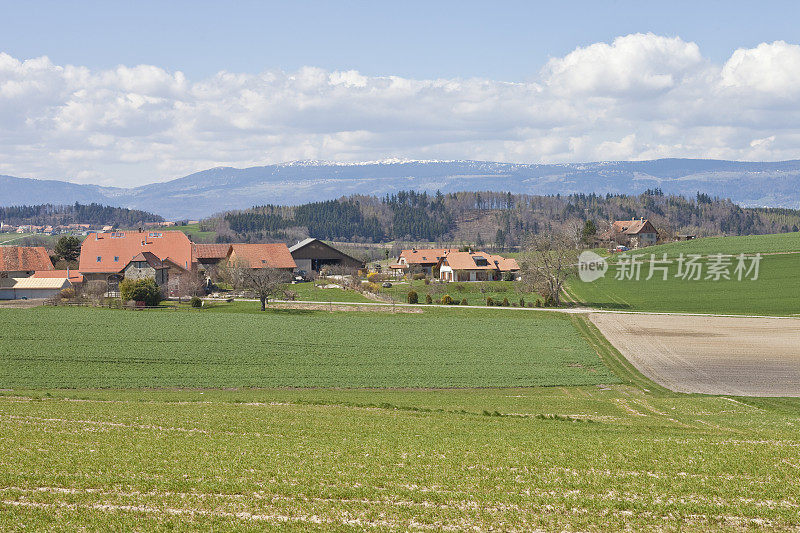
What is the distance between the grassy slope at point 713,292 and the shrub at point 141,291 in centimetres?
5280

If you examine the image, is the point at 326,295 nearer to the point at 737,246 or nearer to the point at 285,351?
the point at 285,351

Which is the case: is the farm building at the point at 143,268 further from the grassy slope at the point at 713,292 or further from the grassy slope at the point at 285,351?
the grassy slope at the point at 713,292

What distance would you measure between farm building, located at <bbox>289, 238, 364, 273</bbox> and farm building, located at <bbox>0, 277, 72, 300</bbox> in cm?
5168

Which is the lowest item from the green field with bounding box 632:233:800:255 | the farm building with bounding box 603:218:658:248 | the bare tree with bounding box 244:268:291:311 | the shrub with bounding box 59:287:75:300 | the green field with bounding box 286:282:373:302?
the green field with bounding box 286:282:373:302

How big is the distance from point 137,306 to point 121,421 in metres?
57.4

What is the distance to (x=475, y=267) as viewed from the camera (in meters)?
118

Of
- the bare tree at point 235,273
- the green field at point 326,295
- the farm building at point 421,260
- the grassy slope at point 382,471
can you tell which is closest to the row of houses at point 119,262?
the bare tree at point 235,273

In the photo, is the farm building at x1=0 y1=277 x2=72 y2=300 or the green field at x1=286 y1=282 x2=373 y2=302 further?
the farm building at x1=0 y1=277 x2=72 y2=300

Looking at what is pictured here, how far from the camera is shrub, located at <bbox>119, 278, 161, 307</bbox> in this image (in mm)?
79562

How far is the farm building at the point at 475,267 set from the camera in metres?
118

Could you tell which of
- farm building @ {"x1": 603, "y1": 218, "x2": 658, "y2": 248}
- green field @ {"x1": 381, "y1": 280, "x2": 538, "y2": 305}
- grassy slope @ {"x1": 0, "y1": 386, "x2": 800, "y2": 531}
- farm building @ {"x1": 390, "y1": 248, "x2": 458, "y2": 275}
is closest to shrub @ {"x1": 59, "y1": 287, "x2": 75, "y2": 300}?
green field @ {"x1": 381, "y1": 280, "x2": 538, "y2": 305}

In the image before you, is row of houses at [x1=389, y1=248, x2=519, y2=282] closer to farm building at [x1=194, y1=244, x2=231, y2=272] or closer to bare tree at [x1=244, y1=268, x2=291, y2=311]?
farm building at [x1=194, y1=244, x2=231, y2=272]

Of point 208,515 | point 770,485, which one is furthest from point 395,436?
point 770,485

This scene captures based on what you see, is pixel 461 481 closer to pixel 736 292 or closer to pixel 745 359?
pixel 745 359
